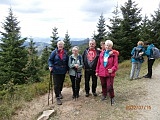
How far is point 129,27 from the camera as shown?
2252cm

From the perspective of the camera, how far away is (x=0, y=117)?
22.4 feet

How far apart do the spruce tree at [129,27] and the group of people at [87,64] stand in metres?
14.1

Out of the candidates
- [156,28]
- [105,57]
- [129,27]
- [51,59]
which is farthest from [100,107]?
[156,28]

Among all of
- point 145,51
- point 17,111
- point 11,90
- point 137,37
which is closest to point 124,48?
point 137,37

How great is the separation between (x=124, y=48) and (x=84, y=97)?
1472 cm

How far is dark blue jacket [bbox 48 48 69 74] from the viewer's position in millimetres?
6957

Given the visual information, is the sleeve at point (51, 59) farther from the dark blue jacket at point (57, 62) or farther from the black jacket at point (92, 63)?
the black jacket at point (92, 63)

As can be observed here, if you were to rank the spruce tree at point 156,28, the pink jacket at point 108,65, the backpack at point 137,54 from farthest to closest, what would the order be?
the spruce tree at point 156,28
the backpack at point 137,54
the pink jacket at point 108,65

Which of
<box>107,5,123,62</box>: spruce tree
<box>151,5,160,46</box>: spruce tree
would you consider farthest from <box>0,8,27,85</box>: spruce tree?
<box>151,5,160,46</box>: spruce tree

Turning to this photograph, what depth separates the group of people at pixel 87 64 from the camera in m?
6.79

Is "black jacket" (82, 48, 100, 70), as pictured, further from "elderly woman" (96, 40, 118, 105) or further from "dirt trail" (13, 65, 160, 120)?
"dirt trail" (13, 65, 160, 120)

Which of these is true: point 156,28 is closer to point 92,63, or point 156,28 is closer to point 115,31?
point 115,31

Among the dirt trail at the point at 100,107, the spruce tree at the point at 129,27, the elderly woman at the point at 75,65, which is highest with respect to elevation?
the spruce tree at the point at 129,27
